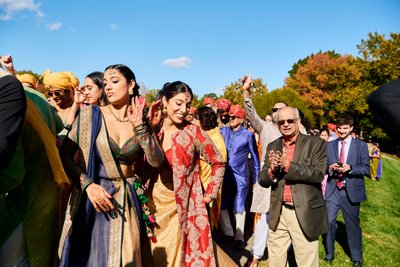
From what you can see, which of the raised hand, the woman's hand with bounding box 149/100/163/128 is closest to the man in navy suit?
the raised hand

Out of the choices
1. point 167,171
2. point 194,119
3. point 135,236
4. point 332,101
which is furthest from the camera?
point 332,101

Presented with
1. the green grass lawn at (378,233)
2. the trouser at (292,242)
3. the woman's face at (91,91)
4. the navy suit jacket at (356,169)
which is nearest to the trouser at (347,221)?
the navy suit jacket at (356,169)

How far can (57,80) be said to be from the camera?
13.2 ft

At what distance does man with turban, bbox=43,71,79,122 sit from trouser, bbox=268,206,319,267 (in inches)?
113

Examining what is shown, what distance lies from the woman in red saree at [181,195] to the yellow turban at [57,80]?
4.28ft

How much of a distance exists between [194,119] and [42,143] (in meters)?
4.29

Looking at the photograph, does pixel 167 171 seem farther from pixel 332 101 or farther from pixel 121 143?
pixel 332 101

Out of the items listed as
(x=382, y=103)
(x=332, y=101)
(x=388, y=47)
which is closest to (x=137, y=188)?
(x=382, y=103)

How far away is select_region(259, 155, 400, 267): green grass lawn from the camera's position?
5.58 metres

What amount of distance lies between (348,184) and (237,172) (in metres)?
2.01

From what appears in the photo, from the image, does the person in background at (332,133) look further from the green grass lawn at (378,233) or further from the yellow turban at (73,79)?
the yellow turban at (73,79)

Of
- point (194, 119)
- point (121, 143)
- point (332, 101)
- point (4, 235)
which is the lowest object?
point (4, 235)

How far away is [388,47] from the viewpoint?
92.1ft

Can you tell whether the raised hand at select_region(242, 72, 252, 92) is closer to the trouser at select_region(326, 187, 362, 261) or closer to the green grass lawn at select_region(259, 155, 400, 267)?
the trouser at select_region(326, 187, 362, 261)
